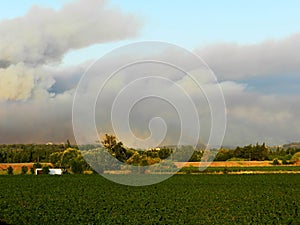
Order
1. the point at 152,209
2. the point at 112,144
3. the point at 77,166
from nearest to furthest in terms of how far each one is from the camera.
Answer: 1. the point at 152,209
2. the point at 112,144
3. the point at 77,166

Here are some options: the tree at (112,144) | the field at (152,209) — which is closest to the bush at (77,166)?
the tree at (112,144)

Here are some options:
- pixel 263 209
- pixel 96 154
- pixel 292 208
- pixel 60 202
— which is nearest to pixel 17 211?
pixel 60 202

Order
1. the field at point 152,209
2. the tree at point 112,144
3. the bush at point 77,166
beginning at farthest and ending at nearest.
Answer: the bush at point 77,166 < the tree at point 112,144 < the field at point 152,209

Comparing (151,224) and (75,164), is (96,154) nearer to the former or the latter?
(75,164)

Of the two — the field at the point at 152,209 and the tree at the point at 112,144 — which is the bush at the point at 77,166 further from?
the field at the point at 152,209

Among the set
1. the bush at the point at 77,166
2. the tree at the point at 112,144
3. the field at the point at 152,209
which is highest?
the tree at the point at 112,144

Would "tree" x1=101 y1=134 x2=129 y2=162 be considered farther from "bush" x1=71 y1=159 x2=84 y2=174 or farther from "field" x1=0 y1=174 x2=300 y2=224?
"bush" x1=71 y1=159 x2=84 y2=174

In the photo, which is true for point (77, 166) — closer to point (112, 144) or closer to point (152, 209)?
point (112, 144)

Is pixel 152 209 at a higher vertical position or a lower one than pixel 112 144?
lower

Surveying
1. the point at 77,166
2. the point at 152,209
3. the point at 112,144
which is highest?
the point at 112,144

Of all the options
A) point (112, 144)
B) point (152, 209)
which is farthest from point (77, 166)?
point (152, 209)

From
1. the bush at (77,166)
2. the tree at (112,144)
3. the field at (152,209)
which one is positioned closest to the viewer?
the field at (152,209)

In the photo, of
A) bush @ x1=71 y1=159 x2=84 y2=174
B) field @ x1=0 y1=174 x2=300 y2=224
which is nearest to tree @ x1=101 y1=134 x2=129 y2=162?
field @ x1=0 y1=174 x2=300 y2=224

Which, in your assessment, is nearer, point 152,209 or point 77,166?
point 152,209
